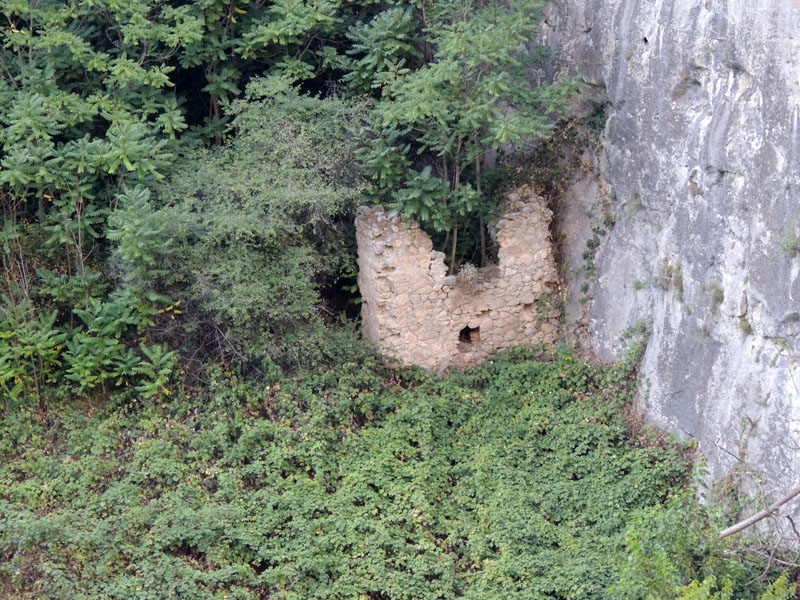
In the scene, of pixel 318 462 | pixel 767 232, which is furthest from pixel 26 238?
pixel 767 232

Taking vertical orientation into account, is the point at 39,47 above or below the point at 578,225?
above

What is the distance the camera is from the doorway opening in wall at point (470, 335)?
1348cm

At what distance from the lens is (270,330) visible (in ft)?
41.5

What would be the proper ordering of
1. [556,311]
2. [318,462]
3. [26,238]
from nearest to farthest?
1. [318,462]
2. [26,238]
3. [556,311]

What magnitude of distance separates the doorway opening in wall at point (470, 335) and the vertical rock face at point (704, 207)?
1.52m

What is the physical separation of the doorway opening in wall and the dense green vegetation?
571 millimetres

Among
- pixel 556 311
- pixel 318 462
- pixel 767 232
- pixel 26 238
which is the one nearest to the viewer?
pixel 767 232

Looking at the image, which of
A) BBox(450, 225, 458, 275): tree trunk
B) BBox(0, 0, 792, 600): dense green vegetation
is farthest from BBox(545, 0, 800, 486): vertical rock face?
BBox(450, 225, 458, 275): tree trunk

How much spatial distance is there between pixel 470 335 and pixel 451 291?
81 centimetres

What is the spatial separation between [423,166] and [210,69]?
130 inches

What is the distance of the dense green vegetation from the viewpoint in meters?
10.6

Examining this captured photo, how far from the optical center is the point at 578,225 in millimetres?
13203

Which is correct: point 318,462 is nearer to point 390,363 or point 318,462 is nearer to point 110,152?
point 390,363

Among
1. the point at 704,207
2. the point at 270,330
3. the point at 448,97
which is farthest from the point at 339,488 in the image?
the point at 704,207
